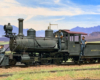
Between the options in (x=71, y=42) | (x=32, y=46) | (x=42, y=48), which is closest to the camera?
(x=32, y=46)

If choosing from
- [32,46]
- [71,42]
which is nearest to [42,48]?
[32,46]

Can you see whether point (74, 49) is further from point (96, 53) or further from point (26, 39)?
point (26, 39)

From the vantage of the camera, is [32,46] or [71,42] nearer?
[32,46]

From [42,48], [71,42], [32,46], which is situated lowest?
[42,48]

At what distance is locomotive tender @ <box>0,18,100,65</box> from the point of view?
12.6 metres

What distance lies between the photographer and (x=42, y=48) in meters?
13.2

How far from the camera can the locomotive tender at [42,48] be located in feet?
41.3

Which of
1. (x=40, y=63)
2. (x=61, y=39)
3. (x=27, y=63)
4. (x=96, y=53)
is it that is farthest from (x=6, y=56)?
(x=96, y=53)

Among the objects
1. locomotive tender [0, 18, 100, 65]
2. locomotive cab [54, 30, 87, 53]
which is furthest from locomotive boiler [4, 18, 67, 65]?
locomotive cab [54, 30, 87, 53]

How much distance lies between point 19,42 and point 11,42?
2.08 feet

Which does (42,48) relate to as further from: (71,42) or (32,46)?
(71,42)

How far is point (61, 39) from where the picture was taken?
13.8 m

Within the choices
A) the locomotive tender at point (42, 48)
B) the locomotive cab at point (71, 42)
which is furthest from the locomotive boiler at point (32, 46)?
the locomotive cab at point (71, 42)

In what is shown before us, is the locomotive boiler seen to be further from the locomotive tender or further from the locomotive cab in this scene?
the locomotive cab
